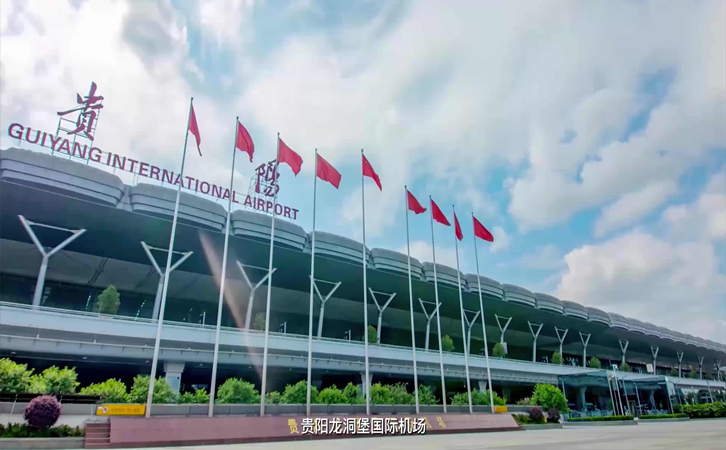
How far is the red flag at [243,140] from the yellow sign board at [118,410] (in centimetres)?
1318

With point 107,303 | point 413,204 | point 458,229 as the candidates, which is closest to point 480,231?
point 458,229

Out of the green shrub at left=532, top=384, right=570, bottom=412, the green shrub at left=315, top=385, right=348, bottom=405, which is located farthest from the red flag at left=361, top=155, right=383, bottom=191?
the green shrub at left=532, top=384, right=570, bottom=412

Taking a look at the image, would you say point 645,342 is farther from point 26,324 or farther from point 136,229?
point 26,324

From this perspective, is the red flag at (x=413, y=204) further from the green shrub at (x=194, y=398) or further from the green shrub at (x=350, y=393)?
the green shrub at (x=194, y=398)

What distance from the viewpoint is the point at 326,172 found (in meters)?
26.7

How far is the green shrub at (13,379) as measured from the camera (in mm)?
19328

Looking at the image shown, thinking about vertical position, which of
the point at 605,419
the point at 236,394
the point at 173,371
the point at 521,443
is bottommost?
the point at 605,419

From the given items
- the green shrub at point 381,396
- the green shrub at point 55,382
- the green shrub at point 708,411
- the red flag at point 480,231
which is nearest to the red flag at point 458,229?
the red flag at point 480,231

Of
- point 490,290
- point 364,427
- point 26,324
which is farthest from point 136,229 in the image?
point 490,290

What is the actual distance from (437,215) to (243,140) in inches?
562

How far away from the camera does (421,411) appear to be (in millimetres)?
31203

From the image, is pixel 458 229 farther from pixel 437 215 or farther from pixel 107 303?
pixel 107 303

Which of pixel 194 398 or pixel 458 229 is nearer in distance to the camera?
pixel 194 398

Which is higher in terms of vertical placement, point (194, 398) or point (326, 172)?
point (326, 172)
